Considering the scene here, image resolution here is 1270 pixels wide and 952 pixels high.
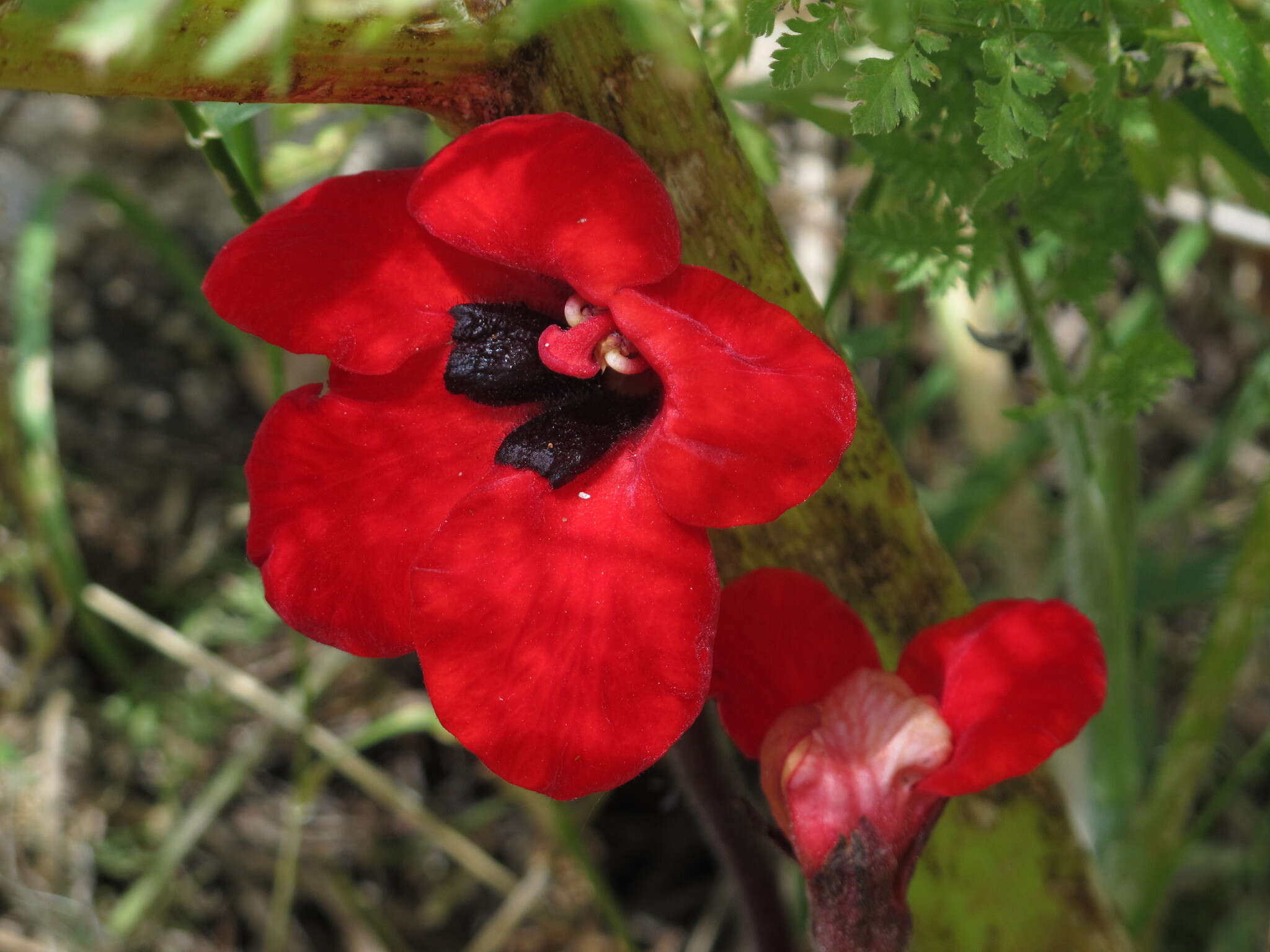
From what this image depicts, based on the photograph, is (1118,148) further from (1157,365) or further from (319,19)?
(319,19)

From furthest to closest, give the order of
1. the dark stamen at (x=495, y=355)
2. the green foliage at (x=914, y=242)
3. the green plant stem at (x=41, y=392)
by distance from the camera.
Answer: the green plant stem at (x=41, y=392), the green foliage at (x=914, y=242), the dark stamen at (x=495, y=355)

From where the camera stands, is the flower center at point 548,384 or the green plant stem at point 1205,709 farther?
the green plant stem at point 1205,709

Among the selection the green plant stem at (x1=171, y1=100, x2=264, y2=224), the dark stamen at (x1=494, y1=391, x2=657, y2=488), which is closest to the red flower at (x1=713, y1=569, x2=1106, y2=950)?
the dark stamen at (x1=494, y1=391, x2=657, y2=488)

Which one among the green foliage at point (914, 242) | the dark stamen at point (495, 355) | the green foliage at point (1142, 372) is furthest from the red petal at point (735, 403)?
the green foliage at point (1142, 372)

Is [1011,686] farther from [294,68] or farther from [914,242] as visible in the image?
[294,68]

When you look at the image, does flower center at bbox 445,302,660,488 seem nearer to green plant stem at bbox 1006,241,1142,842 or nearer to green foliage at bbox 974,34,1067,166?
green foliage at bbox 974,34,1067,166

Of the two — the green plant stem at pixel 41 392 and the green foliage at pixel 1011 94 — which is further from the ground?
the green foliage at pixel 1011 94

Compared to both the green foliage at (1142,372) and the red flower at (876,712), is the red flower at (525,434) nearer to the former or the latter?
the red flower at (876,712)

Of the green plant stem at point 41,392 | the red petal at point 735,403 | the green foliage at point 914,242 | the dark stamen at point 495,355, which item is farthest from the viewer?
the green plant stem at point 41,392
